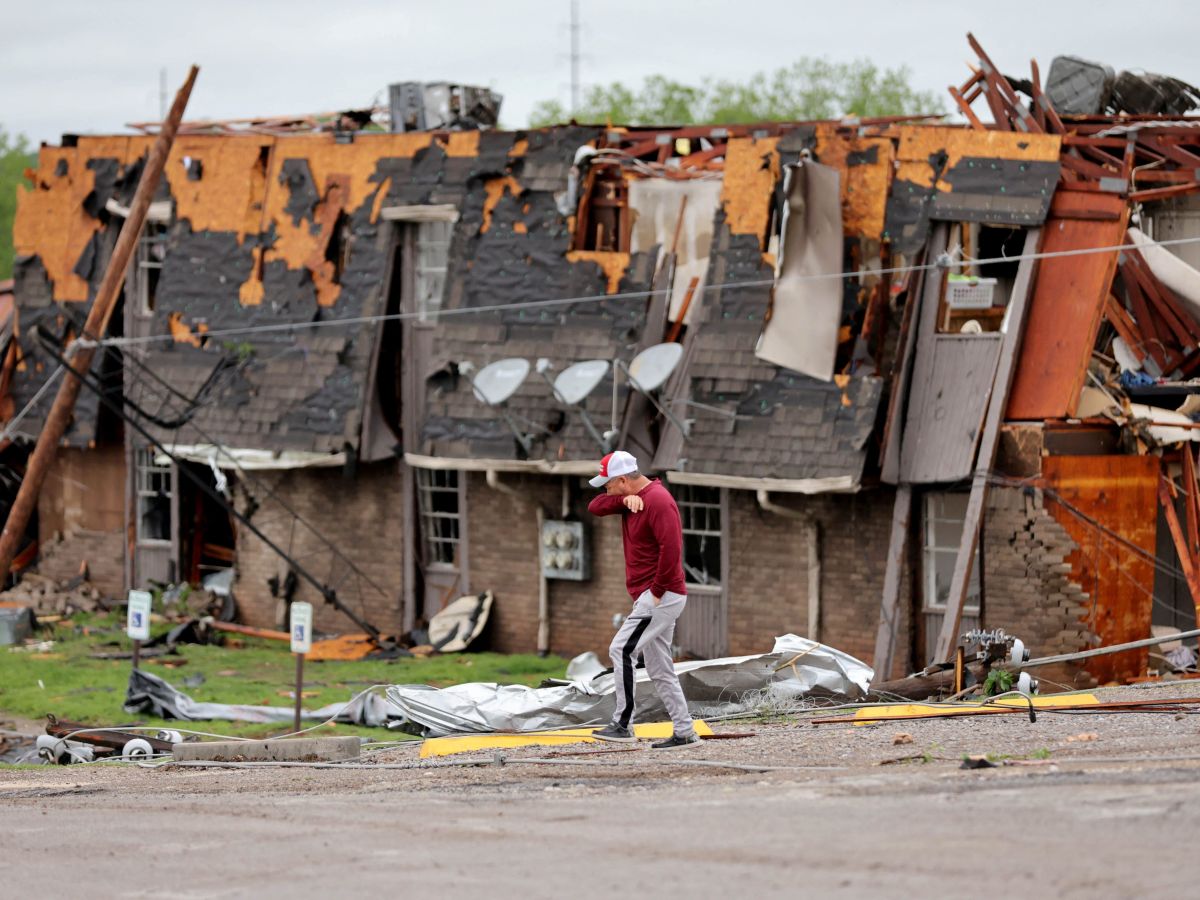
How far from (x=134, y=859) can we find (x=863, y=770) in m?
4.03

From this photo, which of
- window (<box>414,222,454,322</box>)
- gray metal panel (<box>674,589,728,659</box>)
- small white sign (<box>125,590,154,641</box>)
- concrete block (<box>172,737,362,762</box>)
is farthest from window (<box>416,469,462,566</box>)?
concrete block (<box>172,737,362,762</box>)

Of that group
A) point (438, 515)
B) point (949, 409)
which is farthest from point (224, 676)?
point (949, 409)

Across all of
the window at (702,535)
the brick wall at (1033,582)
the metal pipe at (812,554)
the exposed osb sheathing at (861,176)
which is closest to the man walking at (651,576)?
the brick wall at (1033,582)

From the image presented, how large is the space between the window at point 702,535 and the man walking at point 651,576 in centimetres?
885

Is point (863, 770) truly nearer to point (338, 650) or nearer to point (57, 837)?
point (57, 837)

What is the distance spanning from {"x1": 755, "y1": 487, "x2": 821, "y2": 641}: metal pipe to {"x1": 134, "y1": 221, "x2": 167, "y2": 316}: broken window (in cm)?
1130

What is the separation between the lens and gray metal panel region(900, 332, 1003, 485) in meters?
18.6

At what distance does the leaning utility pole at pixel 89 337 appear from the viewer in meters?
21.3

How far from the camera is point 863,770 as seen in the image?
10445 millimetres

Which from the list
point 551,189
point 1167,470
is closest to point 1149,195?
point 1167,470

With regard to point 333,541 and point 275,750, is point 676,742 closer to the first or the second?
point 275,750

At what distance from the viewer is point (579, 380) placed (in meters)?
20.9

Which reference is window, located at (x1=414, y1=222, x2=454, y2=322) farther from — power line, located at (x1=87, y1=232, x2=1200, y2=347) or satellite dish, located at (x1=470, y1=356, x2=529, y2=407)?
satellite dish, located at (x1=470, y1=356, x2=529, y2=407)

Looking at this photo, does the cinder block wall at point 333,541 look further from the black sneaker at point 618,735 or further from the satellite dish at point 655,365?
the black sneaker at point 618,735
